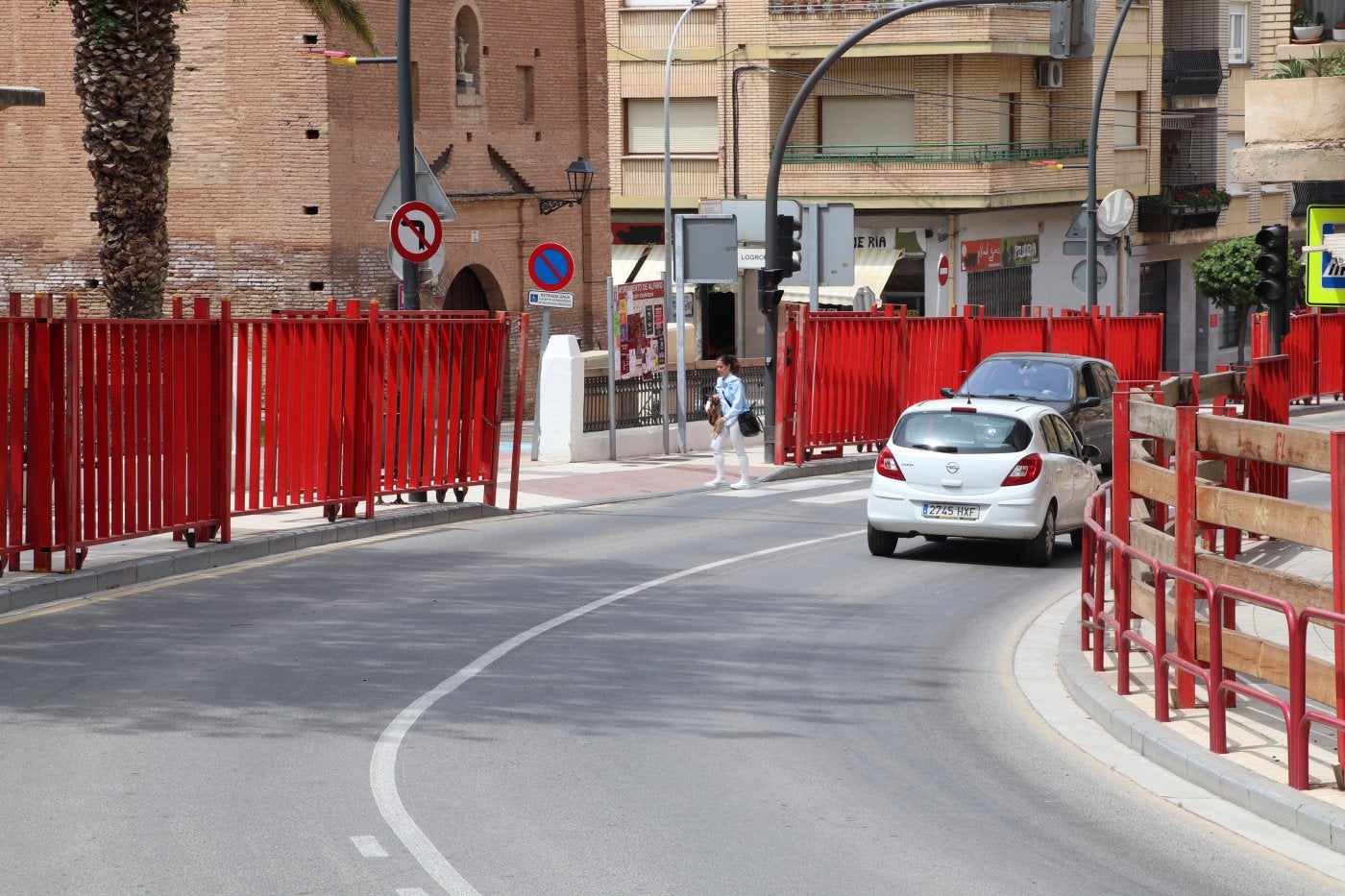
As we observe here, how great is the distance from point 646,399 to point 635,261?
21.7m

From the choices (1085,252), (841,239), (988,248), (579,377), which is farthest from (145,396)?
(988,248)

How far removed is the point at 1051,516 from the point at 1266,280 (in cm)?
687

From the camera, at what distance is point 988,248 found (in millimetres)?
49688

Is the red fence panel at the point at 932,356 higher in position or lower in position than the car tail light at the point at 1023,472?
higher

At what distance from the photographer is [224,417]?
1630 centimetres

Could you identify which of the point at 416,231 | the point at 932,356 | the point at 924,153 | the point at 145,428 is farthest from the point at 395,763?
the point at 924,153

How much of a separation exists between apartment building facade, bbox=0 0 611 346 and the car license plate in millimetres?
17519

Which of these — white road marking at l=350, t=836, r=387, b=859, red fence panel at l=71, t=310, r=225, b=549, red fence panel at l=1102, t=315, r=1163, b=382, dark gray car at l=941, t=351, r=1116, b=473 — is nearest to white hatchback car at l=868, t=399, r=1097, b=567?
red fence panel at l=71, t=310, r=225, b=549

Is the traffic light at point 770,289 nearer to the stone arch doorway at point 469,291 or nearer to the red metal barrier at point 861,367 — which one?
the red metal barrier at point 861,367

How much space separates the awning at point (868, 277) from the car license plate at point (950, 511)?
30877 millimetres

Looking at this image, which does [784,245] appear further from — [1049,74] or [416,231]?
[1049,74]

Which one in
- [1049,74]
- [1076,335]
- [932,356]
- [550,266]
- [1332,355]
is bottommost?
[932,356]

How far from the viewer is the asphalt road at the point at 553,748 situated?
742 centimetres

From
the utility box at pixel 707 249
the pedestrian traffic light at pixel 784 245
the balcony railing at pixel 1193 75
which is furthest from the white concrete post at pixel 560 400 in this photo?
the balcony railing at pixel 1193 75
